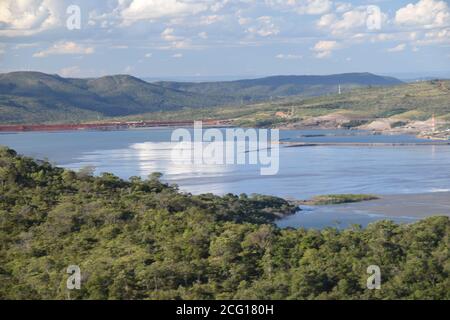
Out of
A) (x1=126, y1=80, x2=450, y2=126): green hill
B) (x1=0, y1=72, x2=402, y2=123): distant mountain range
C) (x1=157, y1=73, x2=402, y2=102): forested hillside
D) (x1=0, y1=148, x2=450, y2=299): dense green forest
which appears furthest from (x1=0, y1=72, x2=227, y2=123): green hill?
(x1=0, y1=148, x2=450, y2=299): dense green forest

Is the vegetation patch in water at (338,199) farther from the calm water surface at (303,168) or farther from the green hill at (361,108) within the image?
the green hill at (361,108)

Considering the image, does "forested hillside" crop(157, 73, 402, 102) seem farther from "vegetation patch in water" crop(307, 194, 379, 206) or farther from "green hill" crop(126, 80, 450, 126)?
"vegetation patch in water" crop(307, 194, 379, 206)

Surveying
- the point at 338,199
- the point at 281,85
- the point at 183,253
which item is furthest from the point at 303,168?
the point at 281,85

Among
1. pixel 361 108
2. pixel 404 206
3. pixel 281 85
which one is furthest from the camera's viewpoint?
pixel 281 85

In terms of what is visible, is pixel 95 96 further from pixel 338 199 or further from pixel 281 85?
pixel 338 199

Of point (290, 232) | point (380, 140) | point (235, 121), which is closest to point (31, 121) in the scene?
point (235, 121)
